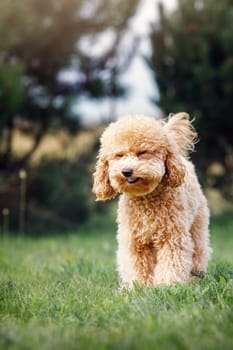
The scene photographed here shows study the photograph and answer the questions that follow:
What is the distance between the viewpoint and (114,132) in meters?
5.26

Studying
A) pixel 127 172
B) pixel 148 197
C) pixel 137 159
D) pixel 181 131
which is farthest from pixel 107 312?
pixel 181 131

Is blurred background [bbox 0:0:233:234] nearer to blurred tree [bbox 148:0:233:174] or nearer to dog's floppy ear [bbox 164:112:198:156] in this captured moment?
blurred tree [bbox 148:0:233:174]

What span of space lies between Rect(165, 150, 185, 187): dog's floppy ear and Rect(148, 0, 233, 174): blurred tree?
23.9 feet

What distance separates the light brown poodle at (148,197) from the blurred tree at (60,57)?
717 cm

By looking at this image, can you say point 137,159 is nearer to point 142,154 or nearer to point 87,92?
point 142,154

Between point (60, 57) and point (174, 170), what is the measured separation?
8.86 m

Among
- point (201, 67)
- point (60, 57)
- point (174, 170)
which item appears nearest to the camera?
point (174, 170)

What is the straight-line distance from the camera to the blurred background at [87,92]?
1302 centimetres

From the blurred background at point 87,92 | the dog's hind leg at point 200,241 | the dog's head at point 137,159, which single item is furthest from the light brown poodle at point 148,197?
the blurred background at point 87,92

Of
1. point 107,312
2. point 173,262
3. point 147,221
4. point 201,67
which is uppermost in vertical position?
point 201,67

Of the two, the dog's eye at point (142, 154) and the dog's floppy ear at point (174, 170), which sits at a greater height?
the dog's eye at point (142, 154)

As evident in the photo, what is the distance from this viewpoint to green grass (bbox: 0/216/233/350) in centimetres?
352

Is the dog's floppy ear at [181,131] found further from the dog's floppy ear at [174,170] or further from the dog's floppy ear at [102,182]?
the dog's floppy ear at [102,182]

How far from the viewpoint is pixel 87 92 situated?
14.1 metres
